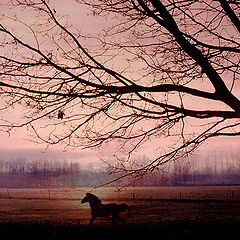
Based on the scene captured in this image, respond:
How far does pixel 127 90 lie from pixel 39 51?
2.10 meters

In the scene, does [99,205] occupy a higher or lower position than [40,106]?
lower

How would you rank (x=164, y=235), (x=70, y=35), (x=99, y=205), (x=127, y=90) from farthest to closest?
(x=99, y=205) → (x=164, y=235) → (x=70, y=35) → (x=127, y=90)

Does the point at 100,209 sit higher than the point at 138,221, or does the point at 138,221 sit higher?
the point at 100,209

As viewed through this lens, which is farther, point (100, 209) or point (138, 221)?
point (138, 221)

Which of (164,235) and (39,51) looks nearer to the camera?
(39,51)

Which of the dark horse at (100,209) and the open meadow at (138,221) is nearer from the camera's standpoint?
the open meadow at (138,221)

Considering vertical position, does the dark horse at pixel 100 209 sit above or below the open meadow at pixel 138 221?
above

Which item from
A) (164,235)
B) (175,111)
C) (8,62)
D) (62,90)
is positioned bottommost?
(164,235)

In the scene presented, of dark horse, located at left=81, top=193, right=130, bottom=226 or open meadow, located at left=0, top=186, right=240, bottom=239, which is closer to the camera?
open meadow, located at left=0, top=186, right=240, bottom=239

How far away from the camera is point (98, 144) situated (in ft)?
27.3

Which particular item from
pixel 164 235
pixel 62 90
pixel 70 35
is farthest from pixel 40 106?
pixel 164 235

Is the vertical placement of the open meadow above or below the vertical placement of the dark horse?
below

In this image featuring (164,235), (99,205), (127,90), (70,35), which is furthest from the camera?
(99,205)

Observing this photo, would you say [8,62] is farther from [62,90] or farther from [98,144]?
[98,144]
